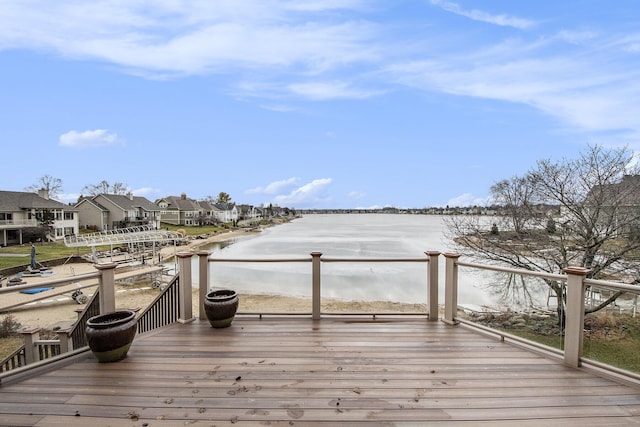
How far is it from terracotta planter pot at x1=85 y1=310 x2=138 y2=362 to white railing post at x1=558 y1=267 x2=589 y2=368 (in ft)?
15.6

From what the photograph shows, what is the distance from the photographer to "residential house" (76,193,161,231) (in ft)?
141

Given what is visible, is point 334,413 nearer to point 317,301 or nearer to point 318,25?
point 317,301

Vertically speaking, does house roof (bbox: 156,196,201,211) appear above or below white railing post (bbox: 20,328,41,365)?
above

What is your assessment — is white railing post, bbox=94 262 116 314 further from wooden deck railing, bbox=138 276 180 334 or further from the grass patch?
the grass patch

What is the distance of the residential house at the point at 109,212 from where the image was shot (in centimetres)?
4309

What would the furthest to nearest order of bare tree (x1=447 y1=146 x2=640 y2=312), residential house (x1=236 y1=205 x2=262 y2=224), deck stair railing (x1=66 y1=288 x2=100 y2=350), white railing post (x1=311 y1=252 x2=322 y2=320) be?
residential house (x1=236 y1=205 x2=262 y2=224), bare tree (x1=447 y1=146 x2=640 y2=312), white railing post (x1=311 y1=252 x2=322 y2=320), deck stair railing (x1=66 y1=288 x2=100 y2=350)

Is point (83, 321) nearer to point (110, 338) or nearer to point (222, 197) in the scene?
point (110, 338)

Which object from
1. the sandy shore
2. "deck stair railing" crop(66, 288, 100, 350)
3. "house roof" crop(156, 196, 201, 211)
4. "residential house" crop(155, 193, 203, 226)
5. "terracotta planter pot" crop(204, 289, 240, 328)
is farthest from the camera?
"house roof" crop(156, 196, 201, 211)

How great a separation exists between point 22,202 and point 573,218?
45055 millimetres

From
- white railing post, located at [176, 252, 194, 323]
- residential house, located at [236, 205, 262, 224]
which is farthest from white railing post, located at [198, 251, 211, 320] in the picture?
residential house, located at [236, 205, 262, 224]

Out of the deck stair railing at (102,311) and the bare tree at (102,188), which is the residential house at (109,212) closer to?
the bare tree at (102,188)

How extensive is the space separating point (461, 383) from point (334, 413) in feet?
4.27

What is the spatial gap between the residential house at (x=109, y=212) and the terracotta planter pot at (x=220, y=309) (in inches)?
1670

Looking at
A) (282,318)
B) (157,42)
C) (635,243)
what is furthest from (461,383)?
(157,42)
